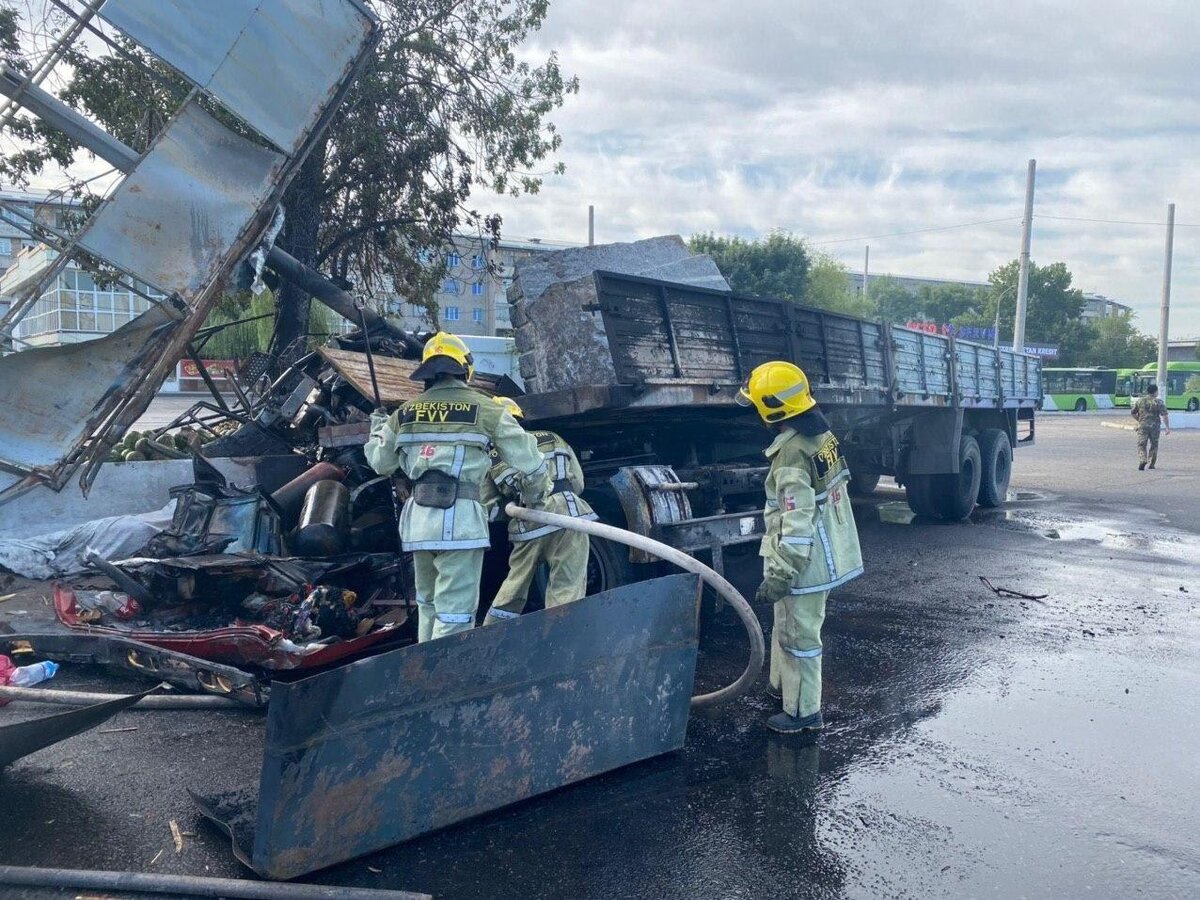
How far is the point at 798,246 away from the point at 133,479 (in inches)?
1245

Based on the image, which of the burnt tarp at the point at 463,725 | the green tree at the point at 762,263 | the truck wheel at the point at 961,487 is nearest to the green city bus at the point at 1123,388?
the green tree at the point at 762,263

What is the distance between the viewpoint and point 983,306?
243 ft

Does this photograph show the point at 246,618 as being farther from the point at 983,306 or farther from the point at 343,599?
the point at 983,306

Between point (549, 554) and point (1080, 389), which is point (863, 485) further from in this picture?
point (1080, 389)

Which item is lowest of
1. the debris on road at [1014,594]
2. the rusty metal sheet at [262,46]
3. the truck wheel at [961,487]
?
the debris on road at [1014,594]

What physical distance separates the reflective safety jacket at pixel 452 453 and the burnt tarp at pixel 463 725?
988 millimetres

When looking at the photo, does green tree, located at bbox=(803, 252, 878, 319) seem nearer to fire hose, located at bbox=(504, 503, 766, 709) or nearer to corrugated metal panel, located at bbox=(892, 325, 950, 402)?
corrugated metal panel, located at bbox=(892, 325, 950, 402)

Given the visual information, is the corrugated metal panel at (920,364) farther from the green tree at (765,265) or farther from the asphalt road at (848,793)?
the green tree at (765,265)

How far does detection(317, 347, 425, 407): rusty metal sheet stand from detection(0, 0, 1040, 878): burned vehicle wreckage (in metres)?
0.03

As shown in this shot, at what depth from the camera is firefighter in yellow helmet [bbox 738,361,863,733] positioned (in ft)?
14.4

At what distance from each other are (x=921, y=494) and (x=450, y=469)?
28.3 ft

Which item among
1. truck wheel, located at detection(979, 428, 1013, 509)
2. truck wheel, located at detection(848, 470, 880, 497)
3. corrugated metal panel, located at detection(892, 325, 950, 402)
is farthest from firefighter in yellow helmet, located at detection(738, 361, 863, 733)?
truck wheel, located at detection(848, 470, 880, 497)

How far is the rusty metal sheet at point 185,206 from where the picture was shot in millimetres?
5230

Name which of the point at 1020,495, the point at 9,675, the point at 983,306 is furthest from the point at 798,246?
the point at 983,306
